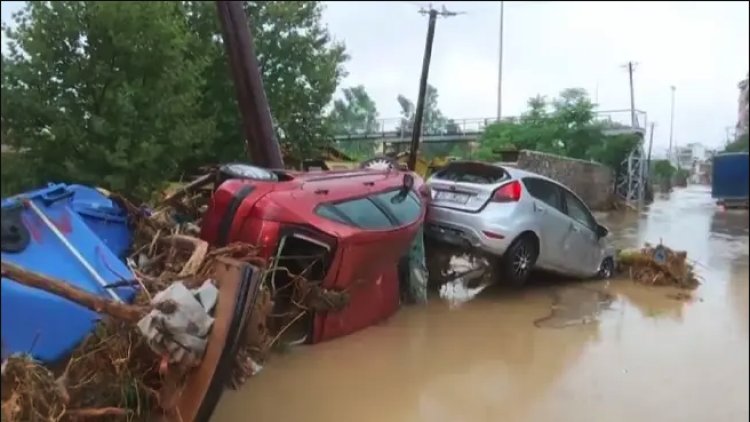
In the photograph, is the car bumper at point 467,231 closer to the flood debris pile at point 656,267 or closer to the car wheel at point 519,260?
the car wheel at point 519,260

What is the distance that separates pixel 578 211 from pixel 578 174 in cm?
39

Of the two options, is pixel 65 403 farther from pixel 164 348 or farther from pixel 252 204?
pixel 252 204

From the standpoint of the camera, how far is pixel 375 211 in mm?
4781

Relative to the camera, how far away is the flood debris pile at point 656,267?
5.83 m

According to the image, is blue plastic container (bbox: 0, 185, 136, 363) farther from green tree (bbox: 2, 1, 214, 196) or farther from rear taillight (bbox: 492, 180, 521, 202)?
rear taillight (bbox: 492, 180, 521, 202)

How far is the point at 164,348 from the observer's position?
88.7 inches

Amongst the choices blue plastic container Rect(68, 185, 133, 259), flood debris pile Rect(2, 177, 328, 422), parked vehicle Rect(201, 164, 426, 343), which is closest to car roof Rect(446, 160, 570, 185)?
parked vehicle Rect(201, 164, 426, 343)

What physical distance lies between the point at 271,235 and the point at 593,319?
116 inches

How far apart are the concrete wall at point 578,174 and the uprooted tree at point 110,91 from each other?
3.31 m

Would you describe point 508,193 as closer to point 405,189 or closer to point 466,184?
point 466,184

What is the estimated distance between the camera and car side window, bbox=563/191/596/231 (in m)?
6.65

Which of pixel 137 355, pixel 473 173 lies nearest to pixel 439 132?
pixel 473 173

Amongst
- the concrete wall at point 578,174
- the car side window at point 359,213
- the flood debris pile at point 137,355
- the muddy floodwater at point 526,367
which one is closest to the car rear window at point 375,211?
the car side window at point 359,213

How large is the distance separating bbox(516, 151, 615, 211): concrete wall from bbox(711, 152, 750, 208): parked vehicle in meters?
5.25
